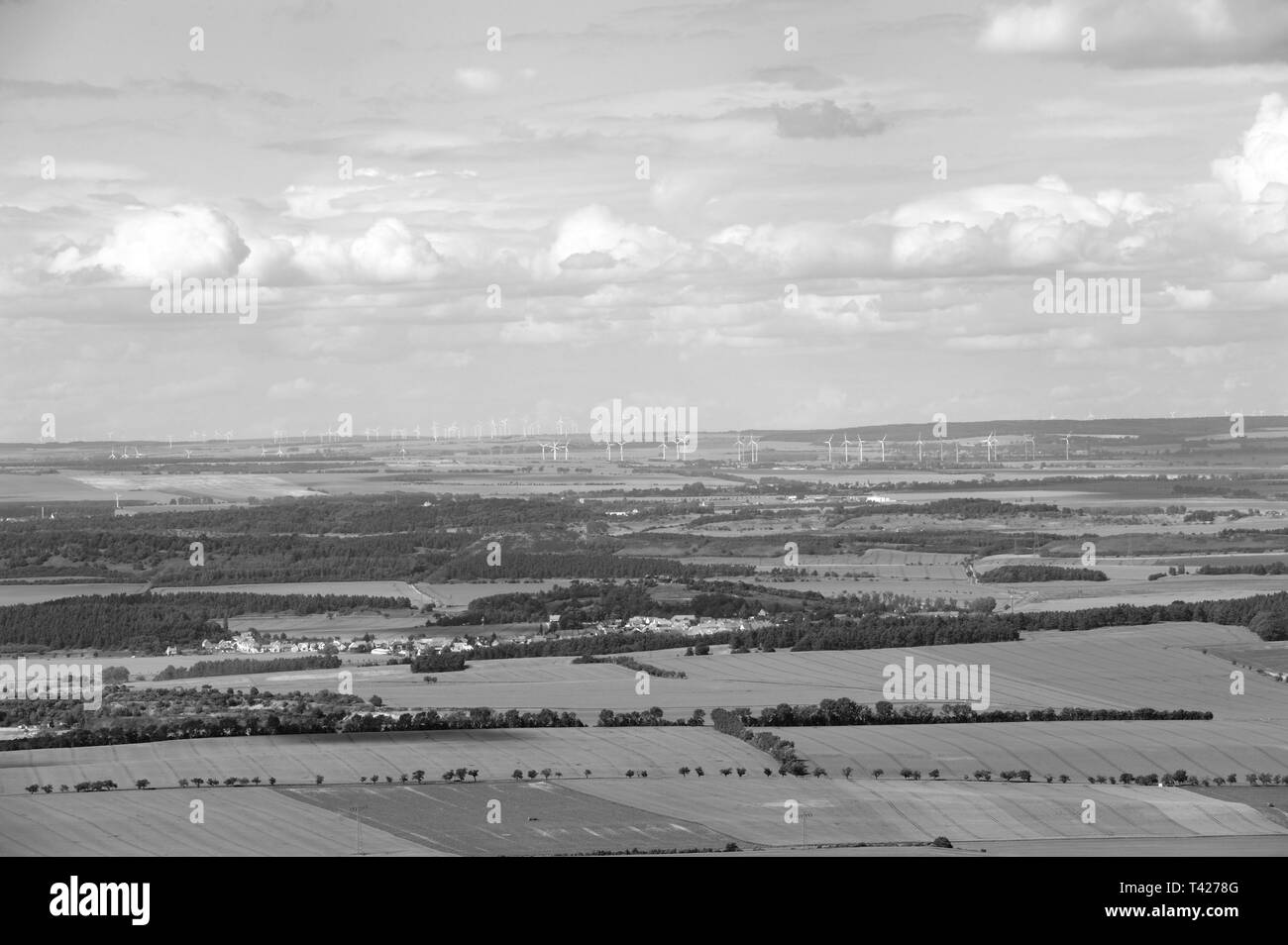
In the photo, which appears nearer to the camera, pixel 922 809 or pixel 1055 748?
pixel 922 809

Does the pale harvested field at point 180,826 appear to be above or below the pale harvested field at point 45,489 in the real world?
below

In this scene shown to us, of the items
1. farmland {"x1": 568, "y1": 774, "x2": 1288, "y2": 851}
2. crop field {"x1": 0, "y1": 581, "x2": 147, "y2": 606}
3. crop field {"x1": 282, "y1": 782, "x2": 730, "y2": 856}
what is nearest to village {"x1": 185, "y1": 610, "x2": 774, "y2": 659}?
crop field {"x1": 0, "y1": 581, "x2": 147, "y2": 606}

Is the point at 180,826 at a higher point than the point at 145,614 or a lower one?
higher

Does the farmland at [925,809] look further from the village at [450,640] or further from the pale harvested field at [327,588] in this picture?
the pale harvested field at [327,588]

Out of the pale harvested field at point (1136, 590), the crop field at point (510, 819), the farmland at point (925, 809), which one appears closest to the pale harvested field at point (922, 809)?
the farmland at point (925, 809)

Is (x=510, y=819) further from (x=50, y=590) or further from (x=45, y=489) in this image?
(x=45, y=489)

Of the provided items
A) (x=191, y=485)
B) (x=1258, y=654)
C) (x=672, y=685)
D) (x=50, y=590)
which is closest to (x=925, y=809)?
(x=672, y=685)

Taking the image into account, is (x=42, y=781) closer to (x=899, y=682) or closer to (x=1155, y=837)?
(x=1155, y=837)
